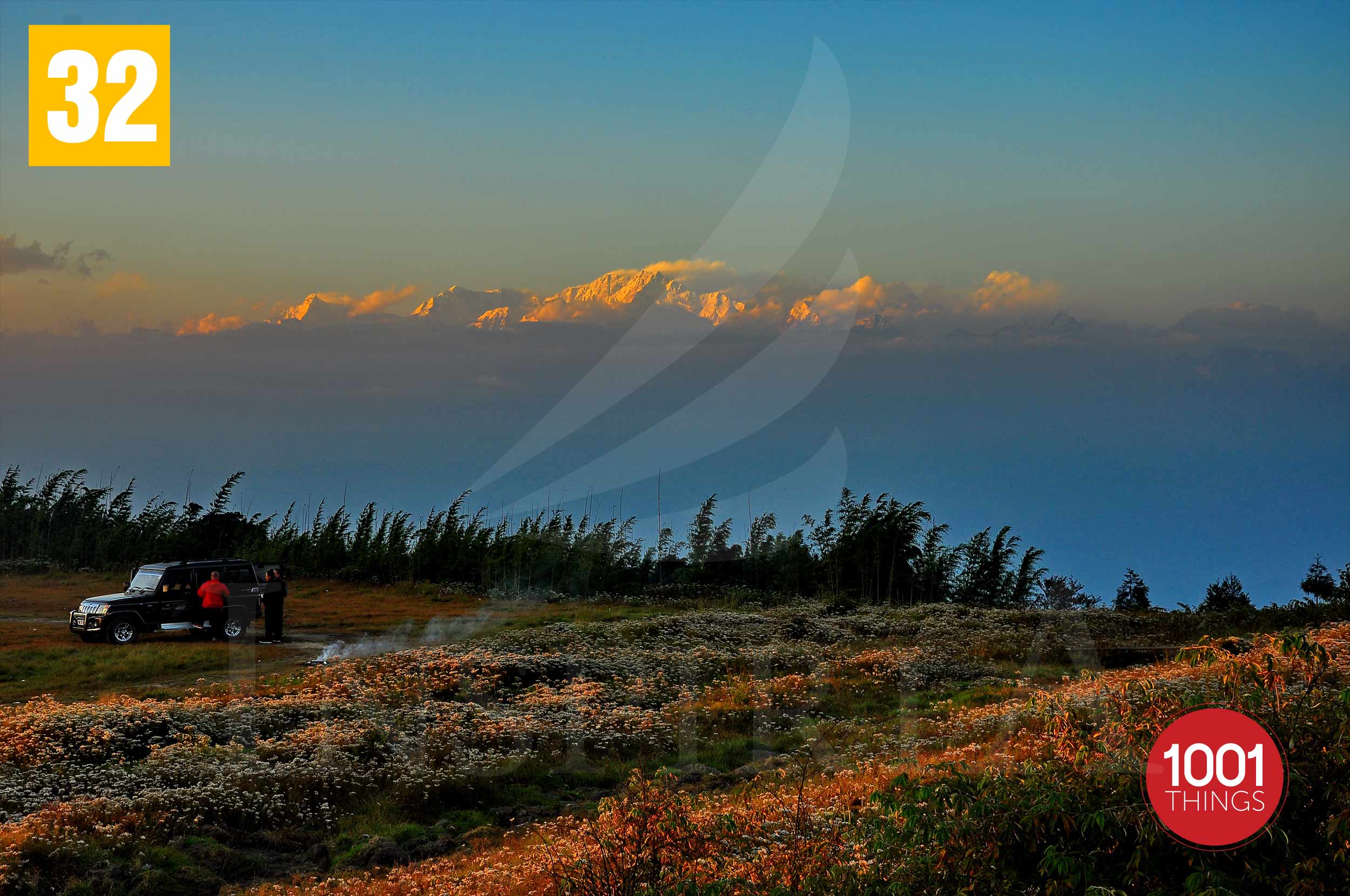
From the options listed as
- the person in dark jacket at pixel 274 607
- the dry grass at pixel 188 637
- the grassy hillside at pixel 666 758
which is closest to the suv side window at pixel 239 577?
the person in dark jacket at pixel 274 607

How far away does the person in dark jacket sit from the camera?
22609 mm

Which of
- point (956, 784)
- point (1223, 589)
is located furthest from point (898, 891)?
point (1223, 589)

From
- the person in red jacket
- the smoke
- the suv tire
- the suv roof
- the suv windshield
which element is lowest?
the smoke

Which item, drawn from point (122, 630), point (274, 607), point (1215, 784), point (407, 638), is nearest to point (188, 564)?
point (122, 630)

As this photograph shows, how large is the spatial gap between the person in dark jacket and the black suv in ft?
1.14

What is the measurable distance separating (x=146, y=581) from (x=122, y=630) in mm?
1303

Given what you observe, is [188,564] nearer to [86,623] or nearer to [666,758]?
[86,623]

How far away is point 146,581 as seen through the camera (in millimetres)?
22750

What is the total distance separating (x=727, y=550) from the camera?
35469 mm

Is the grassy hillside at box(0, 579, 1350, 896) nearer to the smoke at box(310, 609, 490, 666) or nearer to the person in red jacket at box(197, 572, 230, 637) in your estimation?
the smoke at box(310, 609, 490, 666)

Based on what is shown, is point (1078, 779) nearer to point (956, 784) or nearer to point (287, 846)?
point (956, 784)

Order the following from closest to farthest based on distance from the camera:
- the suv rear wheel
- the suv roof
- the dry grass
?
the dry grass → the suv roof → the suv rear wheel

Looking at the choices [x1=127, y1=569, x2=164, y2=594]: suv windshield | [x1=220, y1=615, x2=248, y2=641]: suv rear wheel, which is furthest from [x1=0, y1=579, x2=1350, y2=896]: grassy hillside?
[x1=220, y1=615, x2=248, y2=641]: suv rear wheel

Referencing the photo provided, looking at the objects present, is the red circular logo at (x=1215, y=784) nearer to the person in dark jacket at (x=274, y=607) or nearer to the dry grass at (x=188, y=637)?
the dry grass at (x=188, y=637)
